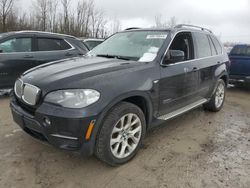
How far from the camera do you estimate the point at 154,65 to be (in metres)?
3.12

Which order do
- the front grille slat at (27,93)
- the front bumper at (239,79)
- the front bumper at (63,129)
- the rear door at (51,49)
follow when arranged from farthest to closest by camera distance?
the front bumper at (239,79)
the rear door at (51,49)
the front grille slat at (27,93)
the front bumper at (63,129)

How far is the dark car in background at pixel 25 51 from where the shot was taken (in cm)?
542

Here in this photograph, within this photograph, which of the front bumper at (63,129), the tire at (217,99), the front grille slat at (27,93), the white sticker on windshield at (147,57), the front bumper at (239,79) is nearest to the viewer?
the front bumper at (63,129)

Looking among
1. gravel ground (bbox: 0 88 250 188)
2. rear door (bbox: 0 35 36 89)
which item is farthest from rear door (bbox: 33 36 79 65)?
gravel ground (bbox: 0 88 250 188)

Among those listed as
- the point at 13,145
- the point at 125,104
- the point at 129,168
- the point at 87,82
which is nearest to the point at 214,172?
the point at 129,168

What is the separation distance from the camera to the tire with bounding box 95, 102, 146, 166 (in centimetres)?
253

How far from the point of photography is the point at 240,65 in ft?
24.1

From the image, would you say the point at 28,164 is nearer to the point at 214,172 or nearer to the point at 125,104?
the point at 125,104

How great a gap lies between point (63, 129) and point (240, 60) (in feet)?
22.2

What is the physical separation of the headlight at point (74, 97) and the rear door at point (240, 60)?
6.36 m

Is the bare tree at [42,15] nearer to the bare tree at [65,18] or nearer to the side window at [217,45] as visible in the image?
the bare tree at [65,18]

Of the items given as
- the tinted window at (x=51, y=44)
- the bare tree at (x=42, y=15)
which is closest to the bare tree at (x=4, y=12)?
the bare tree at (x=42, y=15)

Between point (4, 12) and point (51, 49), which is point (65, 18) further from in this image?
point (51, 49)

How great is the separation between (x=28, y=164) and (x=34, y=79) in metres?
1.05
